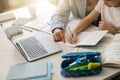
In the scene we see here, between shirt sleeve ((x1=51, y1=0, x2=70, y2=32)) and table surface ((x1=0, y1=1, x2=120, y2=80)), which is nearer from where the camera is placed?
table surface ((x1=0, y1=1, x2=120, y2=80))

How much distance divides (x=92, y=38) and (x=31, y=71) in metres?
0.42

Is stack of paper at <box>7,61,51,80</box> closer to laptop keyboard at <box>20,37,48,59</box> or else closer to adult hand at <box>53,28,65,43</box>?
laptop keyboard at <box>20,37,48,59</box>

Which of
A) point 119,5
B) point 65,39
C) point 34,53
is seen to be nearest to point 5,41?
point 34,53

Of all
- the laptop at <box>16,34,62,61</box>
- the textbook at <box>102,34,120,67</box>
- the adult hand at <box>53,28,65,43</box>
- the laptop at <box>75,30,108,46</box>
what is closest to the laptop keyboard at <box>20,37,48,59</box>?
the laptop at <box>16,34,62,61</box>

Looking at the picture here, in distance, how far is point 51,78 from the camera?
1.04 m

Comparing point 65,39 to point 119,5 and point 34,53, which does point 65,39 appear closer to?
point 34,53

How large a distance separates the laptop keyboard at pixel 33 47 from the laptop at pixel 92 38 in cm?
22

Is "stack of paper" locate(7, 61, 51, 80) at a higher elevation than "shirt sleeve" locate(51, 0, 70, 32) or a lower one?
lower

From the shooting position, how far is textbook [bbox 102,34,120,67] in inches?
40.7

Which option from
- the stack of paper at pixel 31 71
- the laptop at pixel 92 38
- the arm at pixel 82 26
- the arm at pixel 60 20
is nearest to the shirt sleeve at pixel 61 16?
the arm at pixel 60 20

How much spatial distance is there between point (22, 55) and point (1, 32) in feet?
1.30

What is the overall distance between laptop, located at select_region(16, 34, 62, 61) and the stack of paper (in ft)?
0.24

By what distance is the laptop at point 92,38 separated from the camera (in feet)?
4.02

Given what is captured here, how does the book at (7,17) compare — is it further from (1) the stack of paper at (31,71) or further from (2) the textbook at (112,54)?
(2) the textbook at (112,54)
